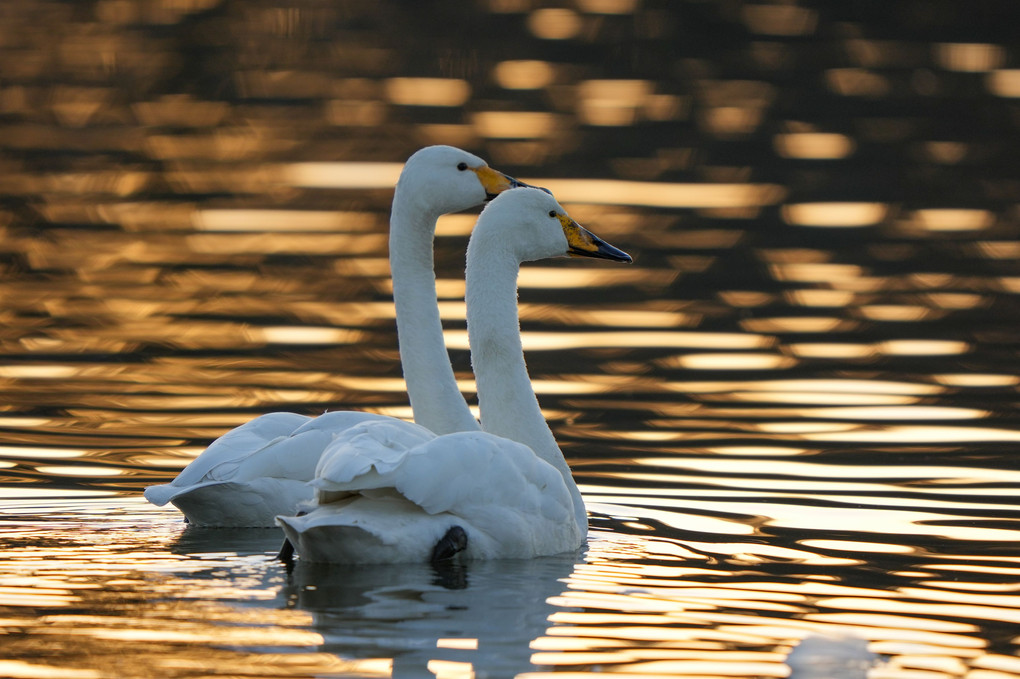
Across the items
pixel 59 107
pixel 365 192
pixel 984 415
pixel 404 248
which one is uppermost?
pixel 59 107

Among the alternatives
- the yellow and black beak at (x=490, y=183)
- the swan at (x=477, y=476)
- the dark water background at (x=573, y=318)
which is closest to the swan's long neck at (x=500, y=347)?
the swan at (x=477, y=476)

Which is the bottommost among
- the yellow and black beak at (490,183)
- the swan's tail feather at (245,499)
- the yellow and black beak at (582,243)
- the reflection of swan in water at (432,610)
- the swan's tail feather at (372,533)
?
the reflection of swan in water at (432,610)

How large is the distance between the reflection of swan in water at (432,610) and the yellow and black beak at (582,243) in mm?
1933

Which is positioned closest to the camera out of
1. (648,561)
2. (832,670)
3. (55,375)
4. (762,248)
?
(832,670)

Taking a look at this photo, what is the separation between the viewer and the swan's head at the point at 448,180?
11.4 meters

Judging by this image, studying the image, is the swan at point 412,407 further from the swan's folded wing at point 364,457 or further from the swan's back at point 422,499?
the swan's back at point 422,499

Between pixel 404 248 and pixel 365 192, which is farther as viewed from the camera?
pixel 365 192

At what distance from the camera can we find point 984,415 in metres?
13.1

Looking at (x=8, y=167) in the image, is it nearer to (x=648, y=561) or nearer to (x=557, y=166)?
(x=557, y=166)

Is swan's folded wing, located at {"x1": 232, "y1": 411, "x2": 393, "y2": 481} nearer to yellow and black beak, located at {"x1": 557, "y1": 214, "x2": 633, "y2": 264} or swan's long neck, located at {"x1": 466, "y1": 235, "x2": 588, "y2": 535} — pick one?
swan's long neck, located at {"x1": 466, "y1": 235, "x2": 588, "y2": 535}

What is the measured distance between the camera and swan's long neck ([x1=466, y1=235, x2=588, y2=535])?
10.5 metres

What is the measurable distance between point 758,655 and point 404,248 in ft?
14.0

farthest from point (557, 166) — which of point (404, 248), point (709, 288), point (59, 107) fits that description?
point (404, 248)

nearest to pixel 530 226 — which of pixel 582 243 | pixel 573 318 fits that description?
pixel 582 243
